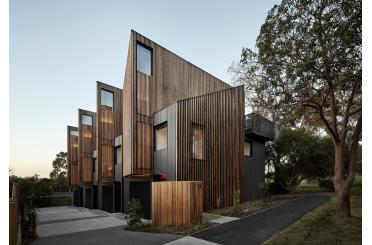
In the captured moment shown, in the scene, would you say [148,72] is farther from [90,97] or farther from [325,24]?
[90,97]

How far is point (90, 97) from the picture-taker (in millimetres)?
27312

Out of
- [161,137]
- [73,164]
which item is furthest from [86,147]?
[161,137]

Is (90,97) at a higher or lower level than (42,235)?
higher

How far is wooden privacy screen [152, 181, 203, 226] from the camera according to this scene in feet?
31.0

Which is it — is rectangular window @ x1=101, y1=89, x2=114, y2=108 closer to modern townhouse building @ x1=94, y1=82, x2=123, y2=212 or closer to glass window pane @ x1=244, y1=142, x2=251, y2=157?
modern townhouse building @ x1=94, y1=82, x2=123, y2=212

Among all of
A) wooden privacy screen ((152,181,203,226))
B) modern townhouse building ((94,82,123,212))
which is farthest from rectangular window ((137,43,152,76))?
modern townhouse building ((94,82,123,212))

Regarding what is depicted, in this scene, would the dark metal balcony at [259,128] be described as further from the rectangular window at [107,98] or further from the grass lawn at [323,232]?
the rectangular window at [107,98]

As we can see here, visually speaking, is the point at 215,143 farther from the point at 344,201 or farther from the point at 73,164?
the point at 73,164

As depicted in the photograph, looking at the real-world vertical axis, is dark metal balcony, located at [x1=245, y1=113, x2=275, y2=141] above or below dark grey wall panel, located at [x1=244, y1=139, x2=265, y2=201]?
above

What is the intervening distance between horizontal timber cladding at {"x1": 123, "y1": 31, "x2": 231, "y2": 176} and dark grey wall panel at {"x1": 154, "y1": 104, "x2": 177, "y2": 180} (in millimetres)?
766

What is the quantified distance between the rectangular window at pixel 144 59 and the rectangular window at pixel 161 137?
3212 millimetres

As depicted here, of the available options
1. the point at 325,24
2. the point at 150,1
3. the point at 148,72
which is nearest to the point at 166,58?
the point at 148,72

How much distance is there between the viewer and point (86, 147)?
89.4ft

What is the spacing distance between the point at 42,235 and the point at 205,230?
263 inches
